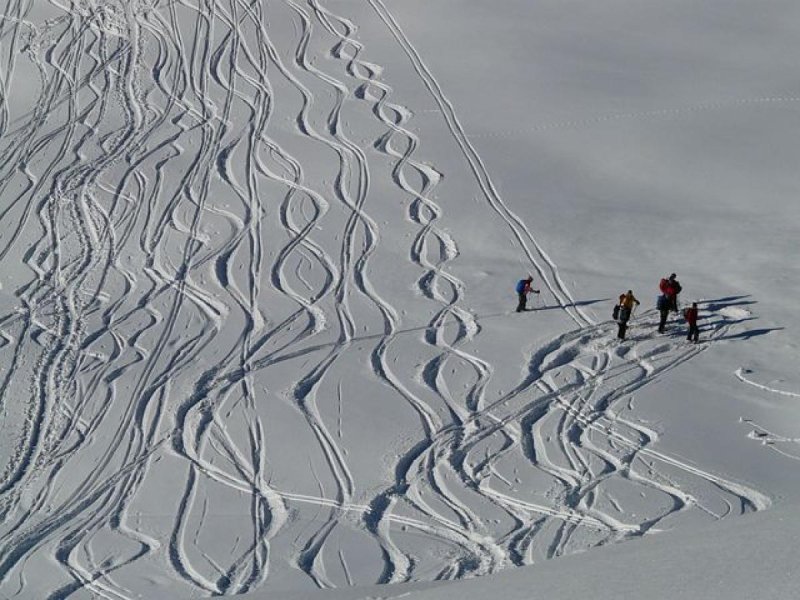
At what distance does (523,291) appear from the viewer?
725 inches

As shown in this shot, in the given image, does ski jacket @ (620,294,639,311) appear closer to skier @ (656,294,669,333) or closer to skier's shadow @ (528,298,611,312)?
skier @ (656,294,669,333)

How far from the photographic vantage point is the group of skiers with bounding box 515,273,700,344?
17.5 meters

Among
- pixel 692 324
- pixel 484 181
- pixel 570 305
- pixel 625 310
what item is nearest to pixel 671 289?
pixel 692 324

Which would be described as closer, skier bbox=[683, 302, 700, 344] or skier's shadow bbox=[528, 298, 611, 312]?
skier bbox=[683, 302, 700, 344]

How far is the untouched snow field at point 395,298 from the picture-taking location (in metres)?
Result: 13.3

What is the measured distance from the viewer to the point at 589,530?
44.4 ft

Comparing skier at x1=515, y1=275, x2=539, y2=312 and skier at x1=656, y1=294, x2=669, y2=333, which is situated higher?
skier at x1=656, y1=294, x2=669, y2=333

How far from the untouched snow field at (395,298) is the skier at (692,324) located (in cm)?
23

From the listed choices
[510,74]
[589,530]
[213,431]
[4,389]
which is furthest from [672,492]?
[510,74]

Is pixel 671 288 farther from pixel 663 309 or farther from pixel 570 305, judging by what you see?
pixel 570 305

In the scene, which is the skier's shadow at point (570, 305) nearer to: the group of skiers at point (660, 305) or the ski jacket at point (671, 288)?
the group of skiers at point (660, 305)

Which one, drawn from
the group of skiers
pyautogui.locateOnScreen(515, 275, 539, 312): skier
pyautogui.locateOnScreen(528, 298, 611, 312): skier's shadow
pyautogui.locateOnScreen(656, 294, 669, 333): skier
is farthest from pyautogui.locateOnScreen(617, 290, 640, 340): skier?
pyautogui.locateOnScreen(515, 275, 539, 312): skier

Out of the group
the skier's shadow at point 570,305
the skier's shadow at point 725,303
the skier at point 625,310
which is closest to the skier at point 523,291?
the skier's shadow at point 570,305

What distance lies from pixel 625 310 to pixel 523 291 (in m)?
1.71
